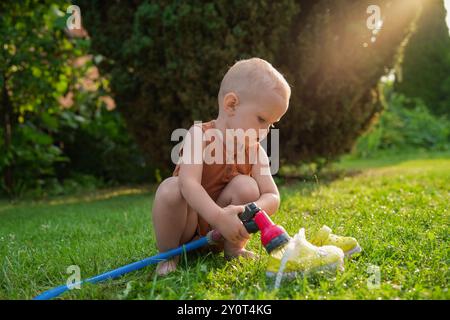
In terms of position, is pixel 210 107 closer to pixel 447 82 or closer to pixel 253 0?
pixel 253 0

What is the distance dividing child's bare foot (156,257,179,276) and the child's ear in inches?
24.7

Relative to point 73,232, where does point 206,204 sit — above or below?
above

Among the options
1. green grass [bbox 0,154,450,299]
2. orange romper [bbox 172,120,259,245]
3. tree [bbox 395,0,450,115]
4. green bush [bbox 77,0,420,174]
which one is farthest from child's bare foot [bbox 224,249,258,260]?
tree [bbox 395,0,450,115]

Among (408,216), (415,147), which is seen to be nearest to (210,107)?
(408,216)

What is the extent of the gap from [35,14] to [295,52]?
253 centimetres

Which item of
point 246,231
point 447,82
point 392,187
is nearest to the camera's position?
point 246,231

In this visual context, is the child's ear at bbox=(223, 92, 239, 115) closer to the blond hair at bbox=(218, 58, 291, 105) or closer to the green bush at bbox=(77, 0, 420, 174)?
the blond hair at bbox=(218, 58, 291, 105)

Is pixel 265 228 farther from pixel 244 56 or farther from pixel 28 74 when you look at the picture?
pixel 28 74

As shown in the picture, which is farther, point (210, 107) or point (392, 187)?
point (210, 107)

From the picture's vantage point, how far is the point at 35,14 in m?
5.29

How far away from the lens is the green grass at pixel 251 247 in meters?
1.76

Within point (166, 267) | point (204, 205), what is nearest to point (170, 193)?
point (204, 205)

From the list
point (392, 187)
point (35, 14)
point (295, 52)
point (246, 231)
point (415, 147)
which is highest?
point (35, 14)
